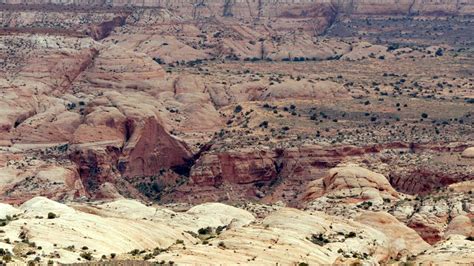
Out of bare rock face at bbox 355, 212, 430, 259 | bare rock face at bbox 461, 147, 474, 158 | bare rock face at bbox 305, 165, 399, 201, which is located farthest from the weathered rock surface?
bare rock face at bbox 461, 147, 474, 158

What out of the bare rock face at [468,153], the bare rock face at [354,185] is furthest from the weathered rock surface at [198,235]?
the bare rock face at [468,153]

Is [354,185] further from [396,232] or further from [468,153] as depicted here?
[468,153]

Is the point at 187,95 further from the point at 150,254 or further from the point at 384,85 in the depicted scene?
the point at 150,254

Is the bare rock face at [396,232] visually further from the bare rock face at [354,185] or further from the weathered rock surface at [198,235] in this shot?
the bare rock face at [354,185]

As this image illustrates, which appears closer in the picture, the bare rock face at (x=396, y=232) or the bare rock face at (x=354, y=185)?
the bare rock face at (x=396, y=232)

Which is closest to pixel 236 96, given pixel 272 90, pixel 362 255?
pixel 272 90

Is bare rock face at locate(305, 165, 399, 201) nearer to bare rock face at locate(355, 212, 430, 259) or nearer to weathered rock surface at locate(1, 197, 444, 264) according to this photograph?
bare rock face at locate(355, 212, 430, 259)

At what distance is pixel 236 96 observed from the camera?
185 metres

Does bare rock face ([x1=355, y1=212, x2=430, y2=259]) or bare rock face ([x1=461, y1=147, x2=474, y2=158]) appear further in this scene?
bare rock face ([x1=461, y1=147, x2=474, y2=158])

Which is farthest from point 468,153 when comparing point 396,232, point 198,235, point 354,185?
point 198,235

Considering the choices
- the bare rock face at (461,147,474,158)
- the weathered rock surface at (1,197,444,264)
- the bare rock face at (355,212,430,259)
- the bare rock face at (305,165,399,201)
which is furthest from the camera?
the bare rock face at (461,147,474,158)

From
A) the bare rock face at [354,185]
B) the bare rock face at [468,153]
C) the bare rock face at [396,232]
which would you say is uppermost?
the bare rock face at [396,232]

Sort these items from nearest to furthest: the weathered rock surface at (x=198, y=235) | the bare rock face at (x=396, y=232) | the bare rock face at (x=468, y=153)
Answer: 1. the weathered rock surface at (x=198, y=235)
2. the bare rock face at (x=396, y=232)
3. the bare rock face at (x=468, y=153)

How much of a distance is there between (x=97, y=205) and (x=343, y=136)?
151 ft
